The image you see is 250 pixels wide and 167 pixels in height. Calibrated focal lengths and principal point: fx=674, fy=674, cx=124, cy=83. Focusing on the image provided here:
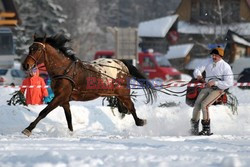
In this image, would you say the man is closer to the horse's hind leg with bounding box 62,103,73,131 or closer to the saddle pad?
the saddle pad

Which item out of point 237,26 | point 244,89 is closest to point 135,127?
point 244,89

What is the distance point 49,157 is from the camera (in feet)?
29.8

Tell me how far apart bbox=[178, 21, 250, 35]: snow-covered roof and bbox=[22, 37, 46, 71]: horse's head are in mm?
29402

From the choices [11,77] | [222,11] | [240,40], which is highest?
[222,11]

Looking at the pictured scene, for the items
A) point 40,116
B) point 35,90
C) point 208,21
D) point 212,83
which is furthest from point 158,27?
point 40,116

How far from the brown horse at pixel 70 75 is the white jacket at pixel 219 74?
72.0 inches

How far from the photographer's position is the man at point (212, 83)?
13.7 m

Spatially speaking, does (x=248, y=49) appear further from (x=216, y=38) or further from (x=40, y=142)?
(x=40, y=142)

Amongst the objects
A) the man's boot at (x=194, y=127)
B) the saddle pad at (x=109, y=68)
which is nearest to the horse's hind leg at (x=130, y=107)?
the saddle pad at (x=109, y=68)

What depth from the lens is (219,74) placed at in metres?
13.8

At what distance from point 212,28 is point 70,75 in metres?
37.7

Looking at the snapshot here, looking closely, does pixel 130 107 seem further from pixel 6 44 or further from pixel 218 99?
pixel 6 44

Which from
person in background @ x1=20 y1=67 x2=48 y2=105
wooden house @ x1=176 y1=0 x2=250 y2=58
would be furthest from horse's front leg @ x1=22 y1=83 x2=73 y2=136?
wooden house @ x1=176 y1=0 x2=250 y2=58

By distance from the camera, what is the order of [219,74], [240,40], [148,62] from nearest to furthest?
[219,74] → [148,62] → [240,40]
